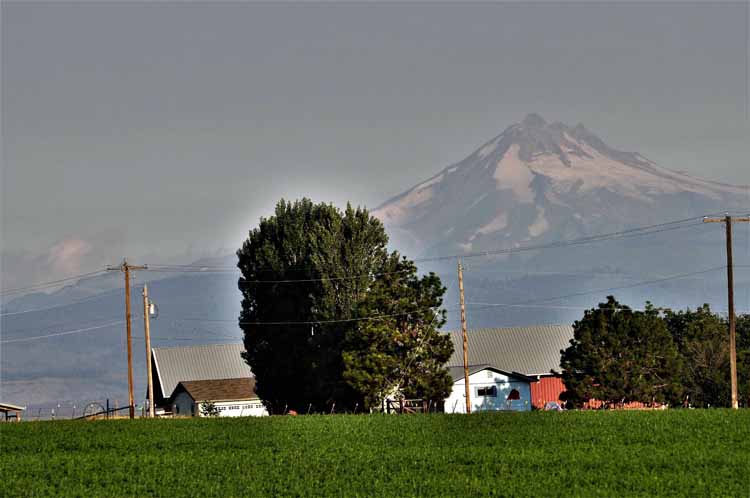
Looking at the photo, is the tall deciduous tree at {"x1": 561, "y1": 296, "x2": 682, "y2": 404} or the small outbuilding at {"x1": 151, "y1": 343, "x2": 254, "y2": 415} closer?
the tall deciduous tree at {"x1": 561, "y1": 296, "x2": 682, "y2": 404}

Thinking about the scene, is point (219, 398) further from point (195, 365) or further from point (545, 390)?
point (545, 390)

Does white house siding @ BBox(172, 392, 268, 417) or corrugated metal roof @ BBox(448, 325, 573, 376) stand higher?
corrugated metal roof @ BBox(448, 325, 573, 376)

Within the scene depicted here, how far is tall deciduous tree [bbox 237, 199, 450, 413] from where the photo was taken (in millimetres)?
79250

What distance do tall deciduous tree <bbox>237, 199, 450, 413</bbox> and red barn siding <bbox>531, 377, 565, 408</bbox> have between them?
22038 mm

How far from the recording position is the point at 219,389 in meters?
113

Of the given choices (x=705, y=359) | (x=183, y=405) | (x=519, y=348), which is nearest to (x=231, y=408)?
(x=183, y=405)

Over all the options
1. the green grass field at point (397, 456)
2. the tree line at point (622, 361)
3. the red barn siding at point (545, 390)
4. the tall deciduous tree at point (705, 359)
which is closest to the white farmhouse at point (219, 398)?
the red barn siding at point (545, 390)

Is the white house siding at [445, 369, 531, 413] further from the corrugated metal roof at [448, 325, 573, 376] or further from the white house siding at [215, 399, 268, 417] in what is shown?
the white house siding at [215, 399, 268, 417]

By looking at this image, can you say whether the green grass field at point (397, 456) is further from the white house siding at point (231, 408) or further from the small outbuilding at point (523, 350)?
the small outbuilding at point (523, 350)

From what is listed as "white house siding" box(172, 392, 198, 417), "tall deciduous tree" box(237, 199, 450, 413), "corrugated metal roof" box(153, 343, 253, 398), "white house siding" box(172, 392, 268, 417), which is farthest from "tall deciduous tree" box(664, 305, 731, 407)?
"corrugated metal roof" box(153, 343, 253, 398)

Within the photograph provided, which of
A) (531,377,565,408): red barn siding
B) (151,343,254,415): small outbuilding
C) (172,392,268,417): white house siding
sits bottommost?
(172,392,268,417): white house siding

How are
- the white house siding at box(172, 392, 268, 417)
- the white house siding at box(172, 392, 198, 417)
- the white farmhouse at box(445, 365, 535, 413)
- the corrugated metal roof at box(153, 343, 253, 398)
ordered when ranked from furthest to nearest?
the corrugated metal roof at box(153, 343, 253, 398) < the white house siding at box(172, 392, 198, 417) < the white house siding at box(172, 392, 268, 417) < the white farmhouse at box(445, 365, 535, 413)

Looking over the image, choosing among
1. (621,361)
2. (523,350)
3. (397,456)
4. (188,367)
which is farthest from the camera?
(188,367)

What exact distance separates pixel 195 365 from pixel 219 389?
13897mm
